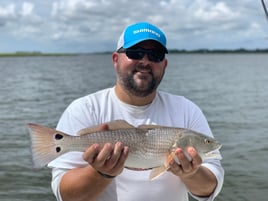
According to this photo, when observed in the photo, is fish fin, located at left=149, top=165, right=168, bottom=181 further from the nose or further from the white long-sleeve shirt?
the nose

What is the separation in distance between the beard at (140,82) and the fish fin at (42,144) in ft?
2.80

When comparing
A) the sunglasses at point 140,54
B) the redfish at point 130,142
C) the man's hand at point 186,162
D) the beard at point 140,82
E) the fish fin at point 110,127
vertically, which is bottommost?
the man's hand at point 186,162

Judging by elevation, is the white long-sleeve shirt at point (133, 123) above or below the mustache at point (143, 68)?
below

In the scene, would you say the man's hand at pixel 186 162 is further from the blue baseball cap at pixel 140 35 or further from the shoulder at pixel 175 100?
the blue baseball cap at pixel 140 35

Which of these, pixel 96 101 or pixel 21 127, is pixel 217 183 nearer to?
pixel 96 101

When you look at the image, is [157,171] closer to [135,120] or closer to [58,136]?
[135,120]

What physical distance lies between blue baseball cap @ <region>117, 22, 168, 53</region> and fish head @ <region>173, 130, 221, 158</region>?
0.90 meters

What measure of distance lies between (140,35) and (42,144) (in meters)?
1.33

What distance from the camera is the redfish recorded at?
3334 millimetres

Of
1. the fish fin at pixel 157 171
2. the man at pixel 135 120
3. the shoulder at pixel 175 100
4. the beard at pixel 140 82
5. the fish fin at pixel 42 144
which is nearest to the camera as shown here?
the fish fin at pixel 42 144

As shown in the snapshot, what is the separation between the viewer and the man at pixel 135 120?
3594 mm

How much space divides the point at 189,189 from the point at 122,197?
61 centimetres

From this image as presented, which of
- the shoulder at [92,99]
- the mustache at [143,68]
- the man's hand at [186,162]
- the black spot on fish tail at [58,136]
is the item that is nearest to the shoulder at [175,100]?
the mustache at [143,68]

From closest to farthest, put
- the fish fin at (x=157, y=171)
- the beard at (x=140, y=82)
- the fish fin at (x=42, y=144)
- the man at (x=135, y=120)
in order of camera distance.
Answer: the fish fin at (x=42, y=144)
the fish fin at (x=157, y=171)
the man at (x=135, y=120)
the beard at (x=140, y=82)
